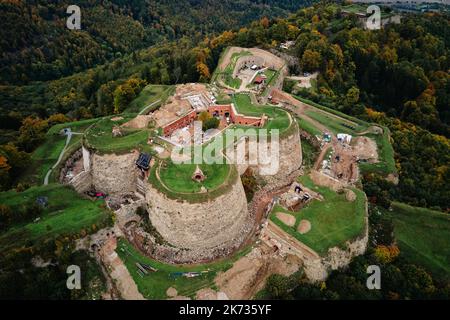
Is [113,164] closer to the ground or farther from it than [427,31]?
closer to the ground

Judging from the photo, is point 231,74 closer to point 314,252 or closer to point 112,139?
point 112,139

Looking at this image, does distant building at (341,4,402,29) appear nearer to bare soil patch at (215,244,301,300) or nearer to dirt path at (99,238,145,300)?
bare soil patch at (215,244,301,300)

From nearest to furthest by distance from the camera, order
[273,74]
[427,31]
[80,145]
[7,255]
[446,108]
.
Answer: [7,255]
[80,145]
[273,74]
[446,108]
[427,31]

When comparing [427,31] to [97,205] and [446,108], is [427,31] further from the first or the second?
[97,205]

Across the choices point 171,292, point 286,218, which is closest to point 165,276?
point 171,292

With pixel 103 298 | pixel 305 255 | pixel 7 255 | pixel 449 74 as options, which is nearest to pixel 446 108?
pixel 449 74

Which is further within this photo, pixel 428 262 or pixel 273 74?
pixel 273 74

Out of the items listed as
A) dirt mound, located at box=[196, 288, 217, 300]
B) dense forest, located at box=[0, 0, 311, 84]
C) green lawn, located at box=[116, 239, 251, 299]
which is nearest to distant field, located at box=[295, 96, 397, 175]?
green lawn, located at box=[116, 239, 251, 299]
